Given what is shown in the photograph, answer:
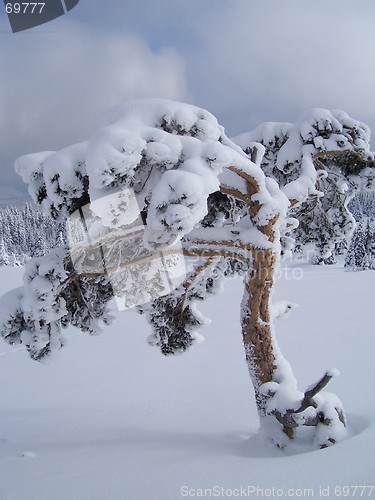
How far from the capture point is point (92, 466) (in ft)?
15.7

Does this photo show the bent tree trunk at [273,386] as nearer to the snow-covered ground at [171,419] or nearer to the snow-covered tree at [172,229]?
the snow-covered tree at [172,229]

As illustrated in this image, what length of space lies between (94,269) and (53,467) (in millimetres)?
2864

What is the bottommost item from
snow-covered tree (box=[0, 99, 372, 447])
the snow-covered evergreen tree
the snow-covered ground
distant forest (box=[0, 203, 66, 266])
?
distant forest (box=[0, 203, 66, 266])

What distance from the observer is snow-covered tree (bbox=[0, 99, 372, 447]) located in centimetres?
378

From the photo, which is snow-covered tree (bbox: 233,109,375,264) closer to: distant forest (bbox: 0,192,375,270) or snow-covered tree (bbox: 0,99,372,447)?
snow-covered tree (bbox: 0,99,372,447)

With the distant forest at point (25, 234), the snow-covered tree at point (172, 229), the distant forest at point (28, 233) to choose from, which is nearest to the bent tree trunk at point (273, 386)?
the snow-covered tree at point (172, 229)

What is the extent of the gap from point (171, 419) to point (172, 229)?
4960mm

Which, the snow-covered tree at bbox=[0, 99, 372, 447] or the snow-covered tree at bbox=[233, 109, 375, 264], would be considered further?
the snow-covered tree at bbox=[233, 109, 375, 264]

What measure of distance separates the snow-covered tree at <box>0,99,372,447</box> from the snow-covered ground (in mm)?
895

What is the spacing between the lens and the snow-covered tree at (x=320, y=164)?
5.99 meters

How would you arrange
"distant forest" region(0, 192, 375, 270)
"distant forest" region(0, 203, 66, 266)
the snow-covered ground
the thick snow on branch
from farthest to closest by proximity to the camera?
"distant forest" region(0, 203, 66, 266)
"distant forest" region(0, 192, 375, 270)
the thick snow on branch
the snow-covered ground

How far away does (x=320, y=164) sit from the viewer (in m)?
6.75

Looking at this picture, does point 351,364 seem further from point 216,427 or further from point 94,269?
point 94,269

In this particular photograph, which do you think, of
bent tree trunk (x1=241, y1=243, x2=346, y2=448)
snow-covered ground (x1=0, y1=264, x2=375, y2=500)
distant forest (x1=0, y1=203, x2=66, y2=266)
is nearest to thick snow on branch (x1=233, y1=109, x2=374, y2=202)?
bent tree trunk (x1=241, y1=243, x2=346, y2=448)
